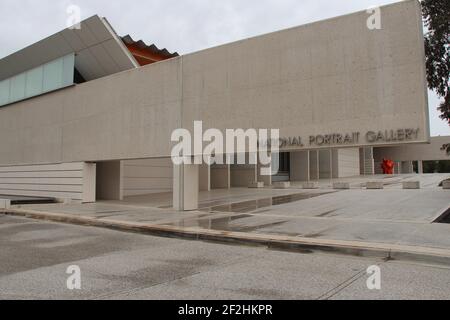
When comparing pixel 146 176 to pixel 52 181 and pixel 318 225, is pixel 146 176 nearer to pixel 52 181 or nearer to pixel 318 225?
pixel 52 181

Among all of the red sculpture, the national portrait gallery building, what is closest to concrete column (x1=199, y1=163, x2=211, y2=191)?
the national portrait gallery building

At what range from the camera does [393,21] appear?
1078 cm

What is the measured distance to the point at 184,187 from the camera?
51.7 ft

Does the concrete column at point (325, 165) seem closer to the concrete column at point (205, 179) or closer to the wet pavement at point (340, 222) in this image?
the concrete column at point (205, 179)

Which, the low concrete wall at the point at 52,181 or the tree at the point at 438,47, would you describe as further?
the low concrete wall at the point at 52,181

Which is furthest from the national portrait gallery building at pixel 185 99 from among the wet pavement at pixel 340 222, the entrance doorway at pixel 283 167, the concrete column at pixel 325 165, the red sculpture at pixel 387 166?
the red sculpture at pixel 387 166

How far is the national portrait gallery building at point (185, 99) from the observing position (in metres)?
10.8

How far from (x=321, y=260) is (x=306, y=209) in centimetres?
823

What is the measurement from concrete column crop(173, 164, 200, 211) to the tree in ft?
32.3

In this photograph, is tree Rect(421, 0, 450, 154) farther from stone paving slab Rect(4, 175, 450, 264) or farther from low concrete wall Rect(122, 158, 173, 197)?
low concrete wall Rect(122, 158, 173, 197)

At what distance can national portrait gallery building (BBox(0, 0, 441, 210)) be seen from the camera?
10.8 meters

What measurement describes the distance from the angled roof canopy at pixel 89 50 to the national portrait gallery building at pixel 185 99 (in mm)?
65
